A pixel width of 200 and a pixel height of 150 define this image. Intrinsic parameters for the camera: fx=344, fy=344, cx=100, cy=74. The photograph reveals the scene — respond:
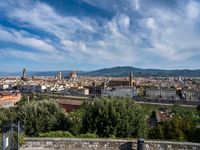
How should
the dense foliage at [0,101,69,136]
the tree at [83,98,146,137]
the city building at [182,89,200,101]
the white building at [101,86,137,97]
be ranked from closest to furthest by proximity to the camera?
the tree at [83,98,146,137], the dense foliage at [0,101,69,136], the city building at [182,89,200,101], the white building at [101,86,137,97]

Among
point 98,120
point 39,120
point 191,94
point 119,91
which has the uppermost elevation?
point 98,120

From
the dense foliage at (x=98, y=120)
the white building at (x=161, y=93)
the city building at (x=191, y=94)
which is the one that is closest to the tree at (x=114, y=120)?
the dense foliage at (x=98, y=120)

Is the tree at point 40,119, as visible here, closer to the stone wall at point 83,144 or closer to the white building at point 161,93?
the stone wall at point 83,144

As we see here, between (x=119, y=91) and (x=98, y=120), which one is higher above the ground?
(x=98, y=120)

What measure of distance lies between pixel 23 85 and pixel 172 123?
401 ft

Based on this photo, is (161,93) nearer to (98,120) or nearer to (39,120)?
(39,120)

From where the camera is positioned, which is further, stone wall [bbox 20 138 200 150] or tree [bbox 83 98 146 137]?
tree [bbox 83 98 146 137]

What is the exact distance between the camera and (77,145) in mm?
9281

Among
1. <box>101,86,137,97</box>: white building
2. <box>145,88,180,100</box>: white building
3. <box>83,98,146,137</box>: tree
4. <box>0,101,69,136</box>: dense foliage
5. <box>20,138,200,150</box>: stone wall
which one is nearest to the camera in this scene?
<box>20,138,200,150</box>: stone wall

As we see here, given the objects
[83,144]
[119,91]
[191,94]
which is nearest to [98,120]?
[83,144]

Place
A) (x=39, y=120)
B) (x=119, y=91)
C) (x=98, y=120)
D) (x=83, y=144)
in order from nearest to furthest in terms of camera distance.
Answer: (x=83, y=144) < (x=98, y=120) < (x=39, y=120) < (x=119, y=91)

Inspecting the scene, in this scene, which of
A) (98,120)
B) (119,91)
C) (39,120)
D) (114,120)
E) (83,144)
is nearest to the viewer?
(83,144)

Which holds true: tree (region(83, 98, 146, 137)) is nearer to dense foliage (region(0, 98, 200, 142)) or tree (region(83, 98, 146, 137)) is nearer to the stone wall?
dense foliage (region(0, 98, 200, 142))

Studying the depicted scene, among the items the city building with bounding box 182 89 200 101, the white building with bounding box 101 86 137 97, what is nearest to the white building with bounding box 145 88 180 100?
the city building with bounding box 182 89 200 101
